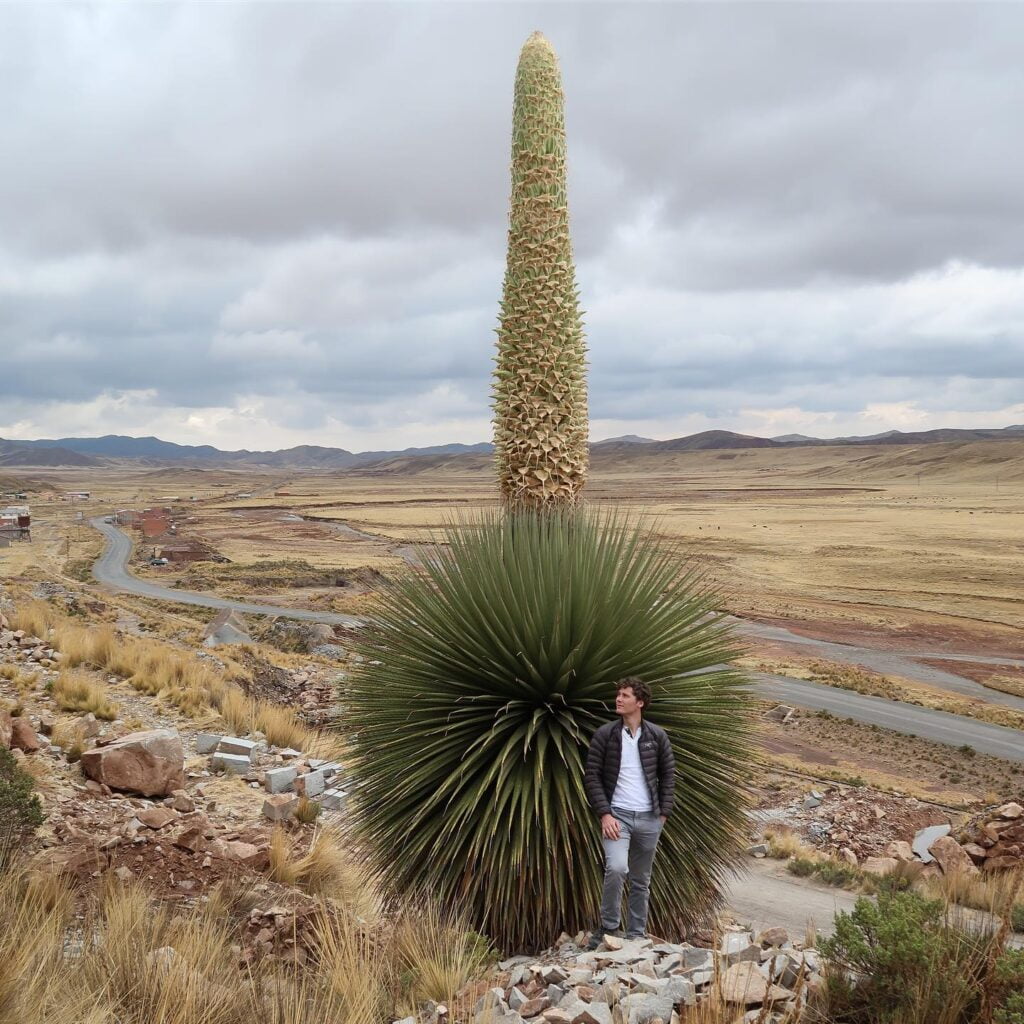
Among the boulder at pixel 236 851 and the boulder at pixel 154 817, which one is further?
the boulder at pixel 154 817

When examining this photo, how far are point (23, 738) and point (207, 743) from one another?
264cm

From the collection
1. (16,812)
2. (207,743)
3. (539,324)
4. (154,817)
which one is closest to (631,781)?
(539,324)

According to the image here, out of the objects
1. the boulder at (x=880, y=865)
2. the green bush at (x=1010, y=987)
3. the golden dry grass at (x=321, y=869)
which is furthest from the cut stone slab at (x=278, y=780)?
the green bush at (x=1010, y=987)

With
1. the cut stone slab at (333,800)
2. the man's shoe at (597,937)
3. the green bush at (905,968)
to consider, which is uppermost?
the green bush at (905,968)

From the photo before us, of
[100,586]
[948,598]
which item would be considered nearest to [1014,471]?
[948,598]

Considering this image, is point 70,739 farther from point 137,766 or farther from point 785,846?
point 785,846

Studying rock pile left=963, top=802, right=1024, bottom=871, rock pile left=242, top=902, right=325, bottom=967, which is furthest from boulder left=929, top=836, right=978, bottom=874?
rock pile left=242, top=902, right=325, bottom=967

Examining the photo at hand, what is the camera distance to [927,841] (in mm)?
12461

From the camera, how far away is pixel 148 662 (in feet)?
48.0

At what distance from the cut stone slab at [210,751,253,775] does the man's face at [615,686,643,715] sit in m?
7.38

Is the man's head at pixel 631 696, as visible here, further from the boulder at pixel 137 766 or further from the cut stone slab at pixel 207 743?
the cut stone slab at pixel 207 743

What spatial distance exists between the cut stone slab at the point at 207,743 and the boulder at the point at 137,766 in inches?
83.0

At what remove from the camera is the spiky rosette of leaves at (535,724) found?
14.9ft

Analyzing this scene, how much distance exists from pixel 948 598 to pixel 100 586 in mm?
50522
